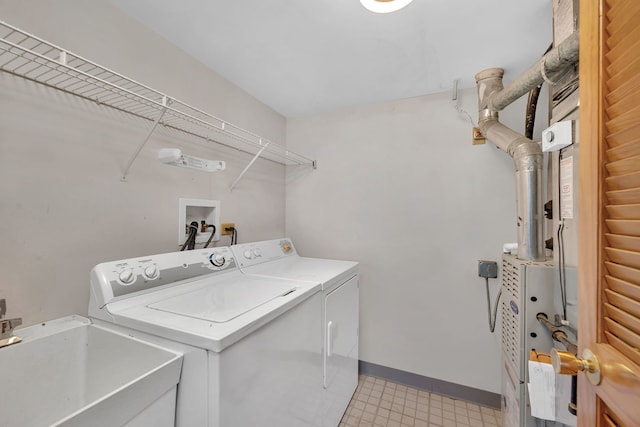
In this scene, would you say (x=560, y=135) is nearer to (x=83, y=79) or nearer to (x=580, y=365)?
(x=580, y=365)

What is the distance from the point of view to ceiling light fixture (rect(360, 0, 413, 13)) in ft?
3.60

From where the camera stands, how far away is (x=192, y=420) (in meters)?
0.82

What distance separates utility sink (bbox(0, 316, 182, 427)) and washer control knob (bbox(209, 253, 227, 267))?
0.58 meters

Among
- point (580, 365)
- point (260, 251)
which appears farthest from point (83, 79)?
→ point (580, 365)

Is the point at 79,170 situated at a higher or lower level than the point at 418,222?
higher

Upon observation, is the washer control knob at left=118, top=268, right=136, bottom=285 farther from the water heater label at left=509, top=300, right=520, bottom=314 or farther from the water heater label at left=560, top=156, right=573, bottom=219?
the water heater label at left=560, top=156, right=573, bottom=219

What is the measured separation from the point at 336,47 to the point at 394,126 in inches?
34.8

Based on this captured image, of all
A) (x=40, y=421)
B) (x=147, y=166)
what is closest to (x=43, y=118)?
(x=147, y=166)

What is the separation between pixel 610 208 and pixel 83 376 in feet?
5.69

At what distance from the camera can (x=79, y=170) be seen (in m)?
1.12

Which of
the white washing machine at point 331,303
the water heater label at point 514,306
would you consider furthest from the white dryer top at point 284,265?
the water heater label at point 514,306

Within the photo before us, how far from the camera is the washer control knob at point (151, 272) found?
1.16 metres

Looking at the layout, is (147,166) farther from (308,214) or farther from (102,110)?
(308,214)

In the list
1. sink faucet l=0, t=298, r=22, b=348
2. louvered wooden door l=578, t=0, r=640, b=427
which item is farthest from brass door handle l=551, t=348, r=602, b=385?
sink faucet l=0, t=298, r=22, b=348
